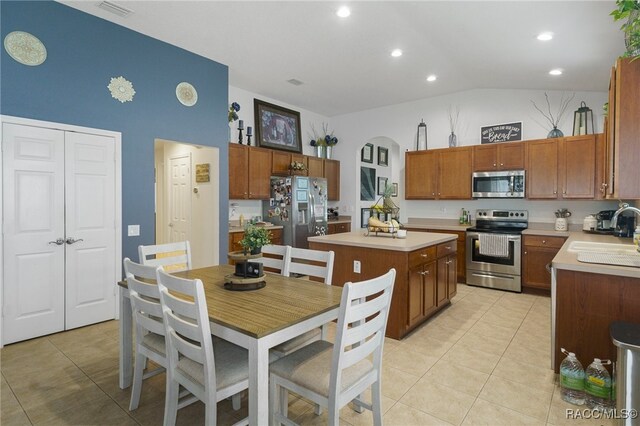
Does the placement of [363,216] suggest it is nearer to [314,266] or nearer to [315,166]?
[315,166]

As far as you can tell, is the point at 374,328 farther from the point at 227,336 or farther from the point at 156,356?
the point at 156,356

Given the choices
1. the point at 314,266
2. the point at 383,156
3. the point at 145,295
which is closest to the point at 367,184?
the point at 383,156

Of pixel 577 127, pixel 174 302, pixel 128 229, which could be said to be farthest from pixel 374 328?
pixel 577 127

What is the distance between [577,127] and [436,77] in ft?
6.75

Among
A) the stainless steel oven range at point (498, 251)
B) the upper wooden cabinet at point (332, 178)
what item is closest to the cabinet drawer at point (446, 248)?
the stainless steel oven range at point (498, 251)

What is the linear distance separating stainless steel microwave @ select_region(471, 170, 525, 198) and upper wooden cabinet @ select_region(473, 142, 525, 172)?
8cm

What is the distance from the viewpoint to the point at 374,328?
165cm

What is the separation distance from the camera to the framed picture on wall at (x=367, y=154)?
7870 millimetres

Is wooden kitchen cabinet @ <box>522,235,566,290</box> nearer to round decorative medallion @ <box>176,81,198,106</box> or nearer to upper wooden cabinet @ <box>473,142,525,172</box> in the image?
upper wooden cabinet @ <box>473,142,525,172</box>

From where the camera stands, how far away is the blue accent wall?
309 cm

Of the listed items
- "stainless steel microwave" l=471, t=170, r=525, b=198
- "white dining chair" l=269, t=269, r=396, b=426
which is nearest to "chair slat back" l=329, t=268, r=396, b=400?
"white dining chair" l=269, t=269, r=396, b=426

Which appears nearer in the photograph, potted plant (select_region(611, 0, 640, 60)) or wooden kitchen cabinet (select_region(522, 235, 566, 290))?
potted plant (select_region(611, 0, 640, 60))

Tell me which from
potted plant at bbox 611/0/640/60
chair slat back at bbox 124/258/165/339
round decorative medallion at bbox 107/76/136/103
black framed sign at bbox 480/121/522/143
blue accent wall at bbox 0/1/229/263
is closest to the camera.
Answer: chair slat back at bbox 124/258/165/339

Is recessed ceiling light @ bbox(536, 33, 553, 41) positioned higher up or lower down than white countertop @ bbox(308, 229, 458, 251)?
higher up
